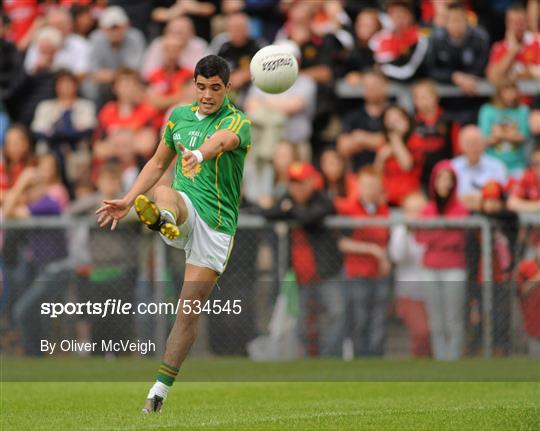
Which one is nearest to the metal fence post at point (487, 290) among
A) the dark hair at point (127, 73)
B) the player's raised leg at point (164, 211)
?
the dark hair at point (127, 73)

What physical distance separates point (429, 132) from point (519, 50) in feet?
6.74

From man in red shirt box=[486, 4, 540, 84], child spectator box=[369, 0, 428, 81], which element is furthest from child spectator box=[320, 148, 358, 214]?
man in red shirt box=[486, 4, 540, 84]

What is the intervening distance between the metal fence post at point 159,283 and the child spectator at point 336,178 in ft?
7.76

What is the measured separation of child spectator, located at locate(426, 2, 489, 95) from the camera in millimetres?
18062

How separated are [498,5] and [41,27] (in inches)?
272

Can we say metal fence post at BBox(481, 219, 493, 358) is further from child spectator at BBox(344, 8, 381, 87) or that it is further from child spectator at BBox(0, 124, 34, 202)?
child spectator at BBox(0, 124, 34, 202)

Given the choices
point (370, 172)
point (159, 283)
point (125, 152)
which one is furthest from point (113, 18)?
point (159, 283)

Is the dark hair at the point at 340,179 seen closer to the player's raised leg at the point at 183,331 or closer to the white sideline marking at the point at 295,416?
the white sideline marking at the point at 295,416

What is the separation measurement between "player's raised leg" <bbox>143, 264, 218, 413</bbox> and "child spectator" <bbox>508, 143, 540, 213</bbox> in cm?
696

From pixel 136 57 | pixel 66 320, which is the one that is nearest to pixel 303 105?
pixel 136 57

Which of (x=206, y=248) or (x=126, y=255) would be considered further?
(x=126, y=255)

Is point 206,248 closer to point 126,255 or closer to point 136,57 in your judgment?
point 126,255

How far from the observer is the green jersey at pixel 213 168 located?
31.6 feet

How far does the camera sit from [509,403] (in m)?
10.5
